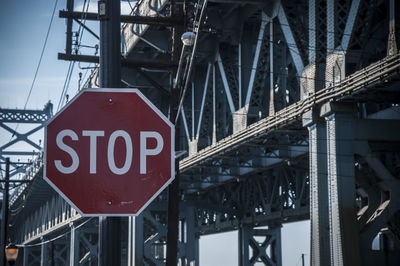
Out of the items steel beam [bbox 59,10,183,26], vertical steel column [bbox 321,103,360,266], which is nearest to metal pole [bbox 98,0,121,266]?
vertical steel column [bbox 321,103,360,266]

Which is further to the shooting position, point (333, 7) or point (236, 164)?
point (236, 164)

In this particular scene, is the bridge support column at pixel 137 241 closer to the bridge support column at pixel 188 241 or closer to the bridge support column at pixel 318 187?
the bridge support column at pixel 188 241

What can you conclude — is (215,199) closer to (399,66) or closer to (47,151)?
(399,66)

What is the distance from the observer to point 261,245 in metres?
Result: 47.6

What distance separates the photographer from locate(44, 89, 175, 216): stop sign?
5.53m

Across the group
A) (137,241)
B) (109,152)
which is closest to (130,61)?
(137,241)

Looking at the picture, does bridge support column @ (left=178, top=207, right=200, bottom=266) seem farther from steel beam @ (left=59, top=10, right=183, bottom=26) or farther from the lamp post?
the lamp post

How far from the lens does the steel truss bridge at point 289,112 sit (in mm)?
20688

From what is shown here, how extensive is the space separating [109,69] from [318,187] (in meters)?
15.7

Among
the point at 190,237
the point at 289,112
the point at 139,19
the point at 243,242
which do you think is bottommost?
the point at 243,242

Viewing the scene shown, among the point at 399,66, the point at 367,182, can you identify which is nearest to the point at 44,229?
the point at 367,182

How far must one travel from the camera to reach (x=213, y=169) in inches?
1544

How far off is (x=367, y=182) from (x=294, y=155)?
8.23 meters

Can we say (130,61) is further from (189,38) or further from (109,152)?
(109,152)
